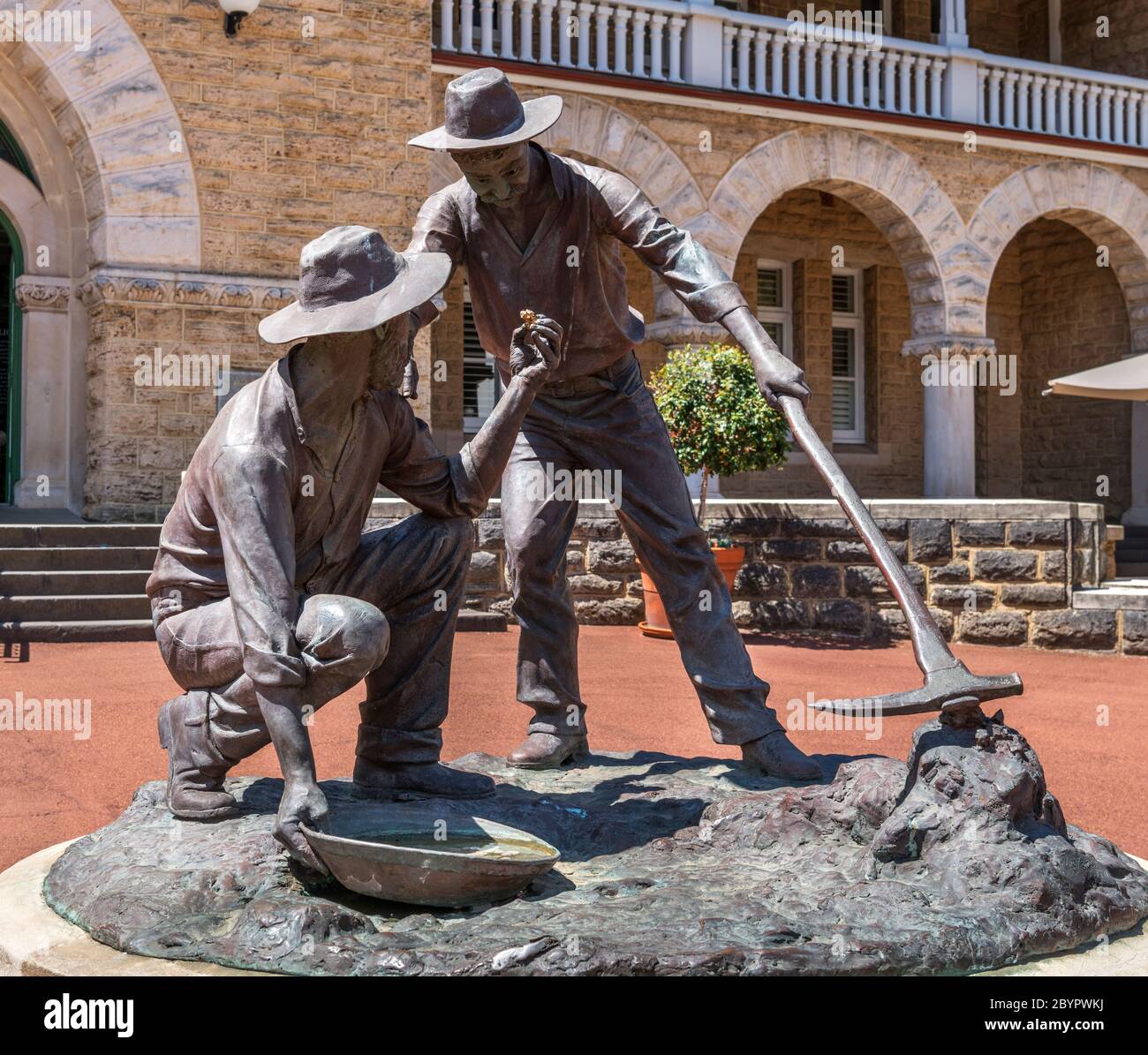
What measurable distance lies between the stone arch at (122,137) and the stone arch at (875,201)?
511 cm

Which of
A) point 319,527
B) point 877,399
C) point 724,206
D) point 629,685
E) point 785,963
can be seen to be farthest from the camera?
point 877,399

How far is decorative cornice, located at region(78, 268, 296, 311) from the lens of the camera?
9.83m

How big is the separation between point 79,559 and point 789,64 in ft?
29.1

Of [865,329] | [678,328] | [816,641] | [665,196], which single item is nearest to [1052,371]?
[865,329]

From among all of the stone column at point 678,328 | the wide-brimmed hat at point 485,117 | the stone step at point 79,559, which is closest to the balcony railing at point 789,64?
the stone column at point 678,328

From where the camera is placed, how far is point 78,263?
415 inches

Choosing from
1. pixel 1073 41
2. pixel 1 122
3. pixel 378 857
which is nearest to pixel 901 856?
pixel 378 857

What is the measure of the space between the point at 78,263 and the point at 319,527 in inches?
330

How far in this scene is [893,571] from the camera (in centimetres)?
315

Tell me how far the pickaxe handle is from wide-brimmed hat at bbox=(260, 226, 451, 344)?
108cm

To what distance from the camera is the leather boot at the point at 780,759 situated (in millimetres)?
3871

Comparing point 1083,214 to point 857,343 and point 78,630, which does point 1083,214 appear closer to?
point 857,343

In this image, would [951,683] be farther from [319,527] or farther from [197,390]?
[197,390]

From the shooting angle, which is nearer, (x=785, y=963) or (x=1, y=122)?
(x=785, y=963)
